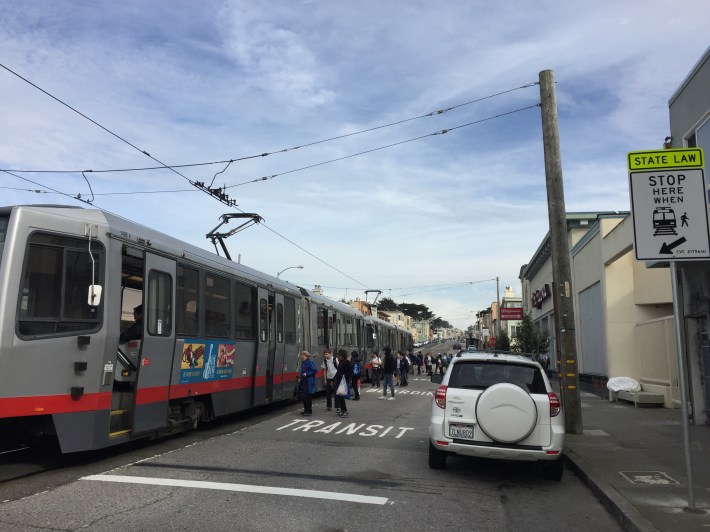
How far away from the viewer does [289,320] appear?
1539 centimetres

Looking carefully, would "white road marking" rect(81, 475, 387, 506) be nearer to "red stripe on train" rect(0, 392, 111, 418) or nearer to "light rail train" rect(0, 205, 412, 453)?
"light rail train" rect(0, 205, 412, 453)

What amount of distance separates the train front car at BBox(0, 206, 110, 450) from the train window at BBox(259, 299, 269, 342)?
→ 5790mm

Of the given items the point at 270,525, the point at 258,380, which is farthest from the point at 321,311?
the point at 270,525

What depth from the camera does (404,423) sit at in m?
13.0

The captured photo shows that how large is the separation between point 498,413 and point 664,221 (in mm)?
2871

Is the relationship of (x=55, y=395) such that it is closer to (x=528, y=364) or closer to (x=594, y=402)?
(x=528, y=364)

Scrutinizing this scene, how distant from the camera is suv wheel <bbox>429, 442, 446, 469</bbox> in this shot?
8014 mm

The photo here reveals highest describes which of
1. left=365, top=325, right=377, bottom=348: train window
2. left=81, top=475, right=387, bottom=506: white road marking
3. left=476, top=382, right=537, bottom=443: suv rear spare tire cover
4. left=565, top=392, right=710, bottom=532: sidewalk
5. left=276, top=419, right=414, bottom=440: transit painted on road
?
left=365, top=325, right=377, bottom=348: train window

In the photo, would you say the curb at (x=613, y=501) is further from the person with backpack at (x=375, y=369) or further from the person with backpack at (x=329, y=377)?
the person with backpack at (x=375, y=369)

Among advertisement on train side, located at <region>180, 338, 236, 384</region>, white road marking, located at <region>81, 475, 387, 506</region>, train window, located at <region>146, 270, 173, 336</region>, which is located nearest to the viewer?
white road marking, located at <region>81, 475, 387, 506</region>

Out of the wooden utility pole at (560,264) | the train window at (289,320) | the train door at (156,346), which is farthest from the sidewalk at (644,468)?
Answer: the train window at (289,320)

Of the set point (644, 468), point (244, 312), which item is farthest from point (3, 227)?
point (644, 468)

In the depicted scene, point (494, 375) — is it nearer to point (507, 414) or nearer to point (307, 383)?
point (507, 414)

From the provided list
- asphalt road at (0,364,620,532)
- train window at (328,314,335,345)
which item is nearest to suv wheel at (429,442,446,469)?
asphalt road at (0,364,620,532)
